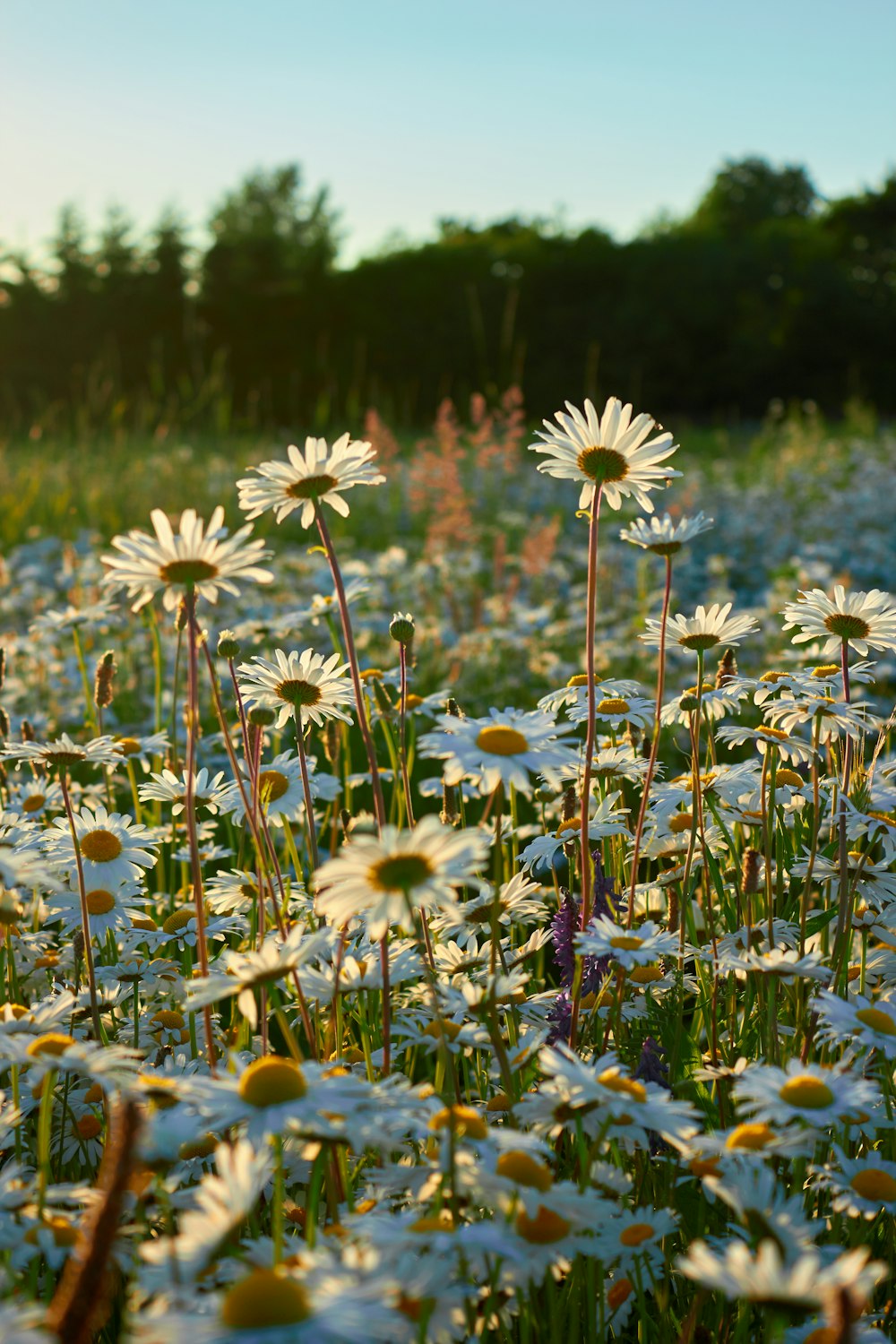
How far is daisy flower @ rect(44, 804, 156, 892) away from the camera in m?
1.92

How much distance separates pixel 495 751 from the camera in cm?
128

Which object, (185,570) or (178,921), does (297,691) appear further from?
(178,921)

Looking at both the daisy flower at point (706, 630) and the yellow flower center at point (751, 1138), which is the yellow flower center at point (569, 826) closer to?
the daisy flower at point (706, 630)

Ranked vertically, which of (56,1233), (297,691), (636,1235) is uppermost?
(297,691)

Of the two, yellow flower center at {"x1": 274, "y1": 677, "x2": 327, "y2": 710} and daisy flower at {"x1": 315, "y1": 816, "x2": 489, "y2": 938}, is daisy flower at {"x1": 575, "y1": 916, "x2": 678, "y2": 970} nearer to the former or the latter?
daisy flower at {"x1": 315, "y1": 816, "x2": 489, "y2": 938}

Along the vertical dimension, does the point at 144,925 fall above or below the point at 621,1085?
below

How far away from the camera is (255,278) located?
74.4 feet

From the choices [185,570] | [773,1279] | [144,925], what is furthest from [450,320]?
[773,1279]

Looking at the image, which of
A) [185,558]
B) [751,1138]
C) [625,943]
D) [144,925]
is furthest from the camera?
[144,925]

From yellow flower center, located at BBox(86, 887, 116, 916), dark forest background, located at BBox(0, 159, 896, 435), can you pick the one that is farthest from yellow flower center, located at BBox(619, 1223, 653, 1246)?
dark forest background, located at BBox(0, 159, 896, 435)

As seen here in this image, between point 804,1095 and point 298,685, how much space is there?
939mm

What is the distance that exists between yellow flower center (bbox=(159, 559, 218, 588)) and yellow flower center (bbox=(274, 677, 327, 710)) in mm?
396

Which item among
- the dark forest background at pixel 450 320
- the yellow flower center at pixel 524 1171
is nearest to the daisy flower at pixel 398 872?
the yellow flower center at pixel 524 1171

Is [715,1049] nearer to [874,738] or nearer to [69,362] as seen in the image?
[874,738]
